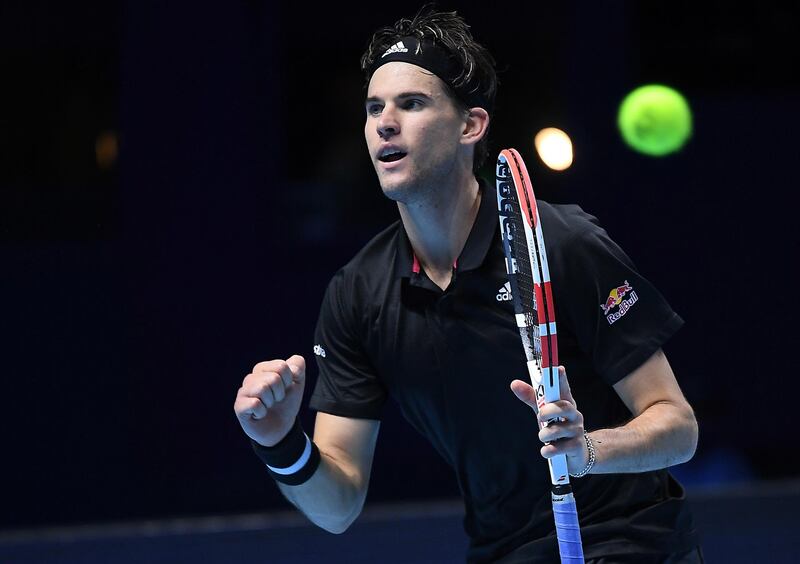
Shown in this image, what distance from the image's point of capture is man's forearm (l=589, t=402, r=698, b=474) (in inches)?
78.7

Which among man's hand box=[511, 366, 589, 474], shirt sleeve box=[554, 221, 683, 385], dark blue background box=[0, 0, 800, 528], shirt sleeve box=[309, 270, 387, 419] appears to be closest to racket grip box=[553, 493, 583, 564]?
man's hand box=[511, 366, 589, 474]

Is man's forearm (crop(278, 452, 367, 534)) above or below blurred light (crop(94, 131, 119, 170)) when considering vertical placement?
below

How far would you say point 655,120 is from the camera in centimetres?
475

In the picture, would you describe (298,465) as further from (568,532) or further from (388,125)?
(388,125)

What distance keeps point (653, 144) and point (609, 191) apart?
0.26 m

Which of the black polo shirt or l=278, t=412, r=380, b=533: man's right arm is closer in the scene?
the black polo shirt

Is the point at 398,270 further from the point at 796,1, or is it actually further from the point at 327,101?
the point at 796,1

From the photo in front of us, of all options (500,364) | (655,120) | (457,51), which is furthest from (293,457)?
(655,120)

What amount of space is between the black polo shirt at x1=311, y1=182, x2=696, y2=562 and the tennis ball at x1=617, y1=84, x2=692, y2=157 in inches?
95.7

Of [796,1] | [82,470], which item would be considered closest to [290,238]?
[82,470]

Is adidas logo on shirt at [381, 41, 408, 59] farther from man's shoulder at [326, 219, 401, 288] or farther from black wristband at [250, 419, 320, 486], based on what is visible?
black wristband at [250, 419, 320, 486]

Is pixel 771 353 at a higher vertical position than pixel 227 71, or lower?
lower

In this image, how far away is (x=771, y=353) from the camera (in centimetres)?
492

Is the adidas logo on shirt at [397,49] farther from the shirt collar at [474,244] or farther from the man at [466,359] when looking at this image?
the shirt collar at [474,244]
